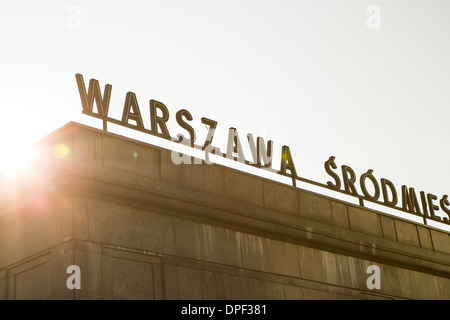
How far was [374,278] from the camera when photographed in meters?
28.1

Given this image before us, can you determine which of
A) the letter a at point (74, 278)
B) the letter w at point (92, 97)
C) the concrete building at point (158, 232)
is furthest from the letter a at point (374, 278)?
the letter a at point (74, 278)

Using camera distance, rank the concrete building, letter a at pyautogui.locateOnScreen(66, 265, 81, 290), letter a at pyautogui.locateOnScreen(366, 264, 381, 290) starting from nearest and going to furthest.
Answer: letter a at pyautogui.locateOnScreen(66, 265, 81, 290), the concrete building, letter a at pyautogui.locateOnScreen(366, 264, 381, 290)

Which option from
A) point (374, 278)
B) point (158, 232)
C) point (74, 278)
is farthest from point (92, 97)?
point (374, 278)

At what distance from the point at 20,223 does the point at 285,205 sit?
28.2ft

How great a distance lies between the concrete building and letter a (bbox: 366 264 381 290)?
212 millimetres

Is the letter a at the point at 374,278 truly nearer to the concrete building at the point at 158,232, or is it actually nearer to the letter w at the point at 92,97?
the concrete building at the point at 158,232

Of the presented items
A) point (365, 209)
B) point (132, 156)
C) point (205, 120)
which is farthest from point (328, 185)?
point (132, 156)

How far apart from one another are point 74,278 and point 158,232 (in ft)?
10.2

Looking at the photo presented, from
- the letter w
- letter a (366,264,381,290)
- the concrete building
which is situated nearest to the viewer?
the concrete building

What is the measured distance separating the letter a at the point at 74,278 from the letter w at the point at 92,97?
5026mm

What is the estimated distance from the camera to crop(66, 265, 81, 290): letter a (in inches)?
754

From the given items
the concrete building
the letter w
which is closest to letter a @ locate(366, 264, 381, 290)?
the concrete building

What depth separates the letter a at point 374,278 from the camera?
27766 mm

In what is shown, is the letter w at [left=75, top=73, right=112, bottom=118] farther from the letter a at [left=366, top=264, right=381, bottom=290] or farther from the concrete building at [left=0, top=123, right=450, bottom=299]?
the letter a at [left=366, top=264, right=381, bottom=290]
